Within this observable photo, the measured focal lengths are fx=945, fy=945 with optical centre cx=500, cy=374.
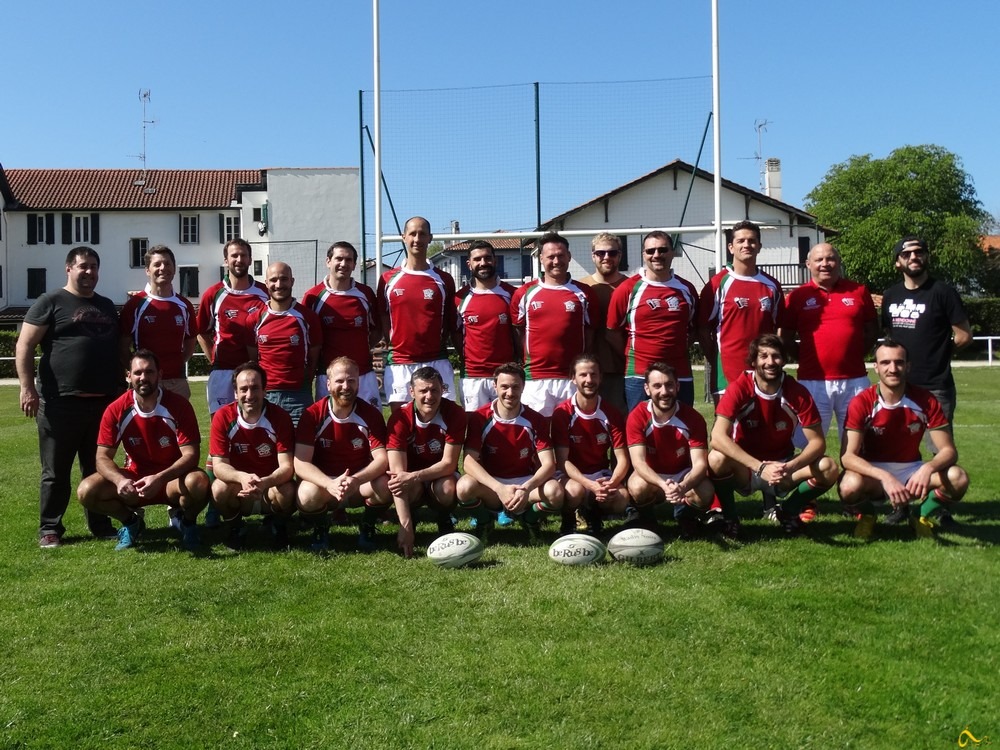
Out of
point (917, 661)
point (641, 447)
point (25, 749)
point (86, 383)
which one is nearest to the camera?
point (25, 749)

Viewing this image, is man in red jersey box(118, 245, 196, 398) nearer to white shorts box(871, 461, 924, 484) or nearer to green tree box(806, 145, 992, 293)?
white shorts box(871, 461, 924, 484)

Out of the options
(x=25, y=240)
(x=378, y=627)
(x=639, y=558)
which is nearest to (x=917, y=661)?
(x=639, y=558)

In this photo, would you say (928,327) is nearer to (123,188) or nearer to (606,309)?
(606,309)

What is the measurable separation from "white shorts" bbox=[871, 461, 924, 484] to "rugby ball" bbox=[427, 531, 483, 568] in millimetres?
2444

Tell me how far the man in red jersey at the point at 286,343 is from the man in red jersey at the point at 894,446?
3461 millimetres

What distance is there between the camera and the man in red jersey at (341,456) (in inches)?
215

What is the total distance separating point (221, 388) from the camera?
6.55 metres

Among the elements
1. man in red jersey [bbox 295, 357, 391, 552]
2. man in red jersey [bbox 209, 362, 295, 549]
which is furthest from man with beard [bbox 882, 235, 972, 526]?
man in red jersey [bbox 209, 362, 295, 549]

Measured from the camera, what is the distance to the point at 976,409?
1381cm

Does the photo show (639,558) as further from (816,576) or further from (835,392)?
(835,392)

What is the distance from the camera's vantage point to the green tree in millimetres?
48781

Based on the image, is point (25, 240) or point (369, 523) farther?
point (25, 240)

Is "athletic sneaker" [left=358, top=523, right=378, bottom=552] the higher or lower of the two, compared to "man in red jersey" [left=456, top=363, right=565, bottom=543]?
lower

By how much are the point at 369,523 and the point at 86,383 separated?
6.60ft
